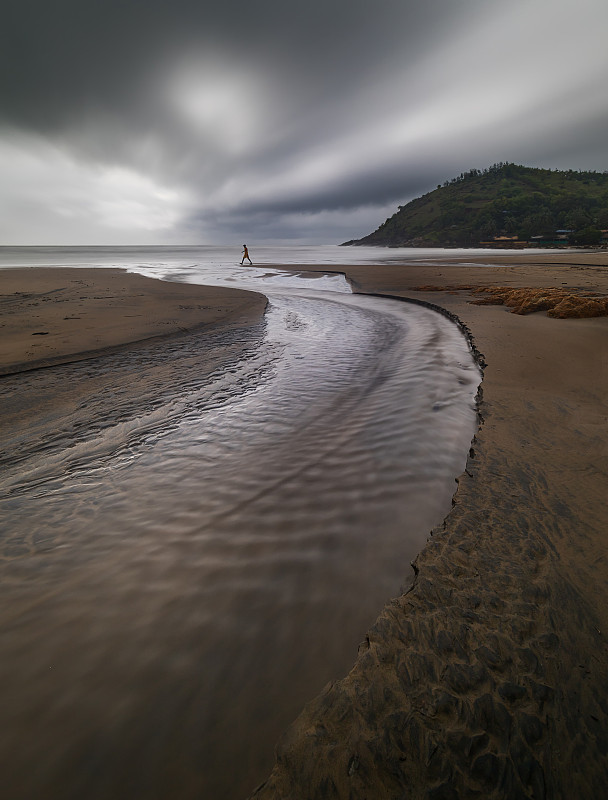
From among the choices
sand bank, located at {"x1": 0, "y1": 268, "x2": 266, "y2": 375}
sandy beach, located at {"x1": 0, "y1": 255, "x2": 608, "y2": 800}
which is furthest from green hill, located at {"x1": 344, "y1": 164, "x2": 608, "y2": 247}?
A: sandy beach, located at {"x1": 0, "y1": 255, "x2": 608, "y2": 800}

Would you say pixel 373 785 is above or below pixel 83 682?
above

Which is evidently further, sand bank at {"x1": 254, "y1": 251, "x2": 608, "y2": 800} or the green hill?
the green hill

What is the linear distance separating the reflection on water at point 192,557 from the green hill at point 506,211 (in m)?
76.9

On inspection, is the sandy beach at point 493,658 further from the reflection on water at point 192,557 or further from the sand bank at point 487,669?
the reflection on water at point 192,557

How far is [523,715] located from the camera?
1137mm

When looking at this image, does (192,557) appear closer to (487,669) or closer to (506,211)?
(487,669)

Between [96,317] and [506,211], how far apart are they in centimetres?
10980

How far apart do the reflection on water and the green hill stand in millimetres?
76904

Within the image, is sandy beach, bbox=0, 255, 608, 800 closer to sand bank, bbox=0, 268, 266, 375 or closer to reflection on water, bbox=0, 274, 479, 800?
reflection on water, bbox=0, 274, 479, 800

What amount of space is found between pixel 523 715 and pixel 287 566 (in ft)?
3.94

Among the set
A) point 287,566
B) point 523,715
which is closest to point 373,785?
point 523,715

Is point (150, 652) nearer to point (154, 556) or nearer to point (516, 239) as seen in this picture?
point (154, 556)

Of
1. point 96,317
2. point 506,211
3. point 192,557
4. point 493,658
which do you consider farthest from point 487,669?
point 506,211

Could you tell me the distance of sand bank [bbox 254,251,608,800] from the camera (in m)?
1.04
